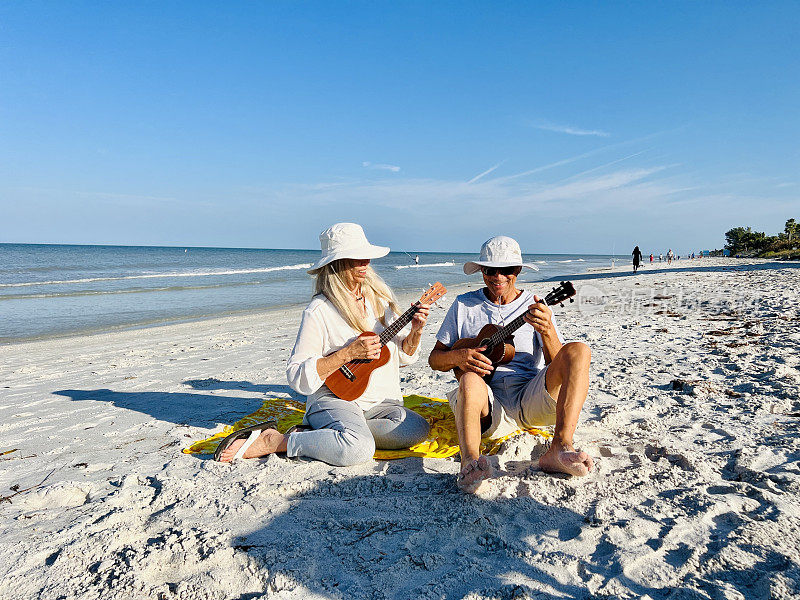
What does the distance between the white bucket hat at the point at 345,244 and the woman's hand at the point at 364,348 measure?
1.87ft

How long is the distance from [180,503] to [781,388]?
4.92 m

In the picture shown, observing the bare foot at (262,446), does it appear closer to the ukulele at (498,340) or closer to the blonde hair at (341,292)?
the blonde hair at (341,292)

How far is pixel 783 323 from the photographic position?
7.44 meters

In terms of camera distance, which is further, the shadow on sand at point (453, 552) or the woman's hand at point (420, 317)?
the woman's hand at point (420, 317)

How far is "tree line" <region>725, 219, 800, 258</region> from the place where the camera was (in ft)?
129

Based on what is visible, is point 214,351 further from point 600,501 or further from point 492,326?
point 600,501

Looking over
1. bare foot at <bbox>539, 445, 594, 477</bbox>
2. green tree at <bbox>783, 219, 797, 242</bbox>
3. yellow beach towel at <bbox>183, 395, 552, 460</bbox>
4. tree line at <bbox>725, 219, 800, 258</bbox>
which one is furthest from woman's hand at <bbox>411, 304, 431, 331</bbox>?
green tree at <bbox>783, 219, 797, 242</bbox>

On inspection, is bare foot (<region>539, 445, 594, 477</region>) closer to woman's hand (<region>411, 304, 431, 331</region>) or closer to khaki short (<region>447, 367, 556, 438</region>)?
khaki short (<region>447, 367, 556, 438</region>)

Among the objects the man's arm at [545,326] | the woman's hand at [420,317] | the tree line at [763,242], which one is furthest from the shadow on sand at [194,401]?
the tree line at [763,242]

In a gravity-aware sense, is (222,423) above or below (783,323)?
below

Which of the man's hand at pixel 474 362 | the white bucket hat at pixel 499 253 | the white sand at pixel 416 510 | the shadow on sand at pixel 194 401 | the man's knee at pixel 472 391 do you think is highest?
the white bucket hat at pixel 499 253

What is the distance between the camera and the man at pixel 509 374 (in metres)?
2.96

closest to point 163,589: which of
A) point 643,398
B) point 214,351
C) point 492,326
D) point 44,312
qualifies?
point 492,326

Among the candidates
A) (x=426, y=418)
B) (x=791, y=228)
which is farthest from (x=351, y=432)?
(x=791, y=228)
